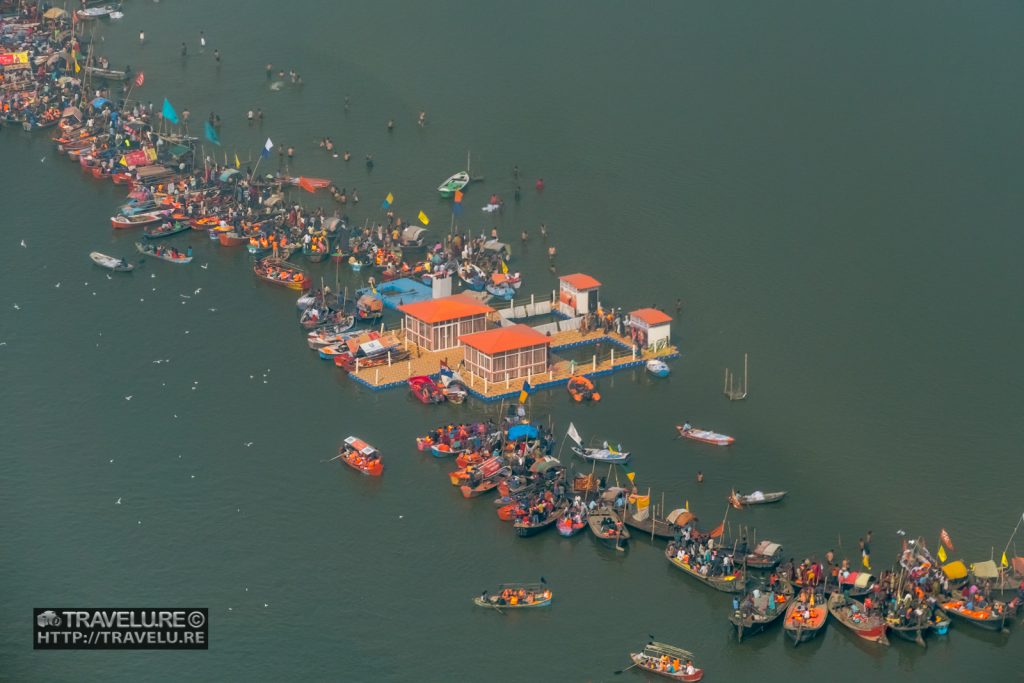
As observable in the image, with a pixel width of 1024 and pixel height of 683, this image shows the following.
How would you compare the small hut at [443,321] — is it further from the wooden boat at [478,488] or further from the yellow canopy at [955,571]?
the yellow canopy at [955,571]

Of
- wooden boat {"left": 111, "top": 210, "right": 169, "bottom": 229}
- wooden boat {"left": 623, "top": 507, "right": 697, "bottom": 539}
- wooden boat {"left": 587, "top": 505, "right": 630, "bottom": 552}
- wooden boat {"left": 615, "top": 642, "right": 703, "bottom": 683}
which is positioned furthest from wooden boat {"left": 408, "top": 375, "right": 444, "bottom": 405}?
wooden boat {"left": 111, "top": 210, "right": 169, "bottom": 229}

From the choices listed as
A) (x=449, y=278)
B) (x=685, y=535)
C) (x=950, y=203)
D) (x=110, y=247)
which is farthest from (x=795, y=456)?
(x=110, y=247)

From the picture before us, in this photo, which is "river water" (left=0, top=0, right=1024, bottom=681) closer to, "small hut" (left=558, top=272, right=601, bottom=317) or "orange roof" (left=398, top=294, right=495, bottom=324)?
"small hut" (left=558, top=272, right=601, bottom=317)

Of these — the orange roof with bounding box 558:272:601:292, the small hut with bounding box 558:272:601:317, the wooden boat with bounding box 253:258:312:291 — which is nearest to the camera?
the orange roof with bounding box 558:272:601:292

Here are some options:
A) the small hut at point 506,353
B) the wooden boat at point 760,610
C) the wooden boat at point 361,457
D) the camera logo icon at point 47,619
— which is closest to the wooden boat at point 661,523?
the wooden boat at point 760,610

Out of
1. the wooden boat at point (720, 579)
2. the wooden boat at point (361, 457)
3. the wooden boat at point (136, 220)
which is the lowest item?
the wooden boat at point (720, 579)

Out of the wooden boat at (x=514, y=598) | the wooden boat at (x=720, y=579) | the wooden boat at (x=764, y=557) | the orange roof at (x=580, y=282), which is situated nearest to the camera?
the wooden boat at (x=514, y=598)
